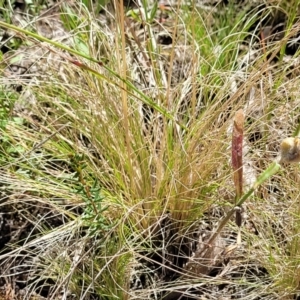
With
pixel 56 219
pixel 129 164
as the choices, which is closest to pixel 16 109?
pixel 56 219

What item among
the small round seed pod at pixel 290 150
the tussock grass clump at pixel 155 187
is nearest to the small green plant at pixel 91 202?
the tussock grass clump at pixel 155 187

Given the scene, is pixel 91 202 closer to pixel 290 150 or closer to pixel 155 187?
pixel 155 187

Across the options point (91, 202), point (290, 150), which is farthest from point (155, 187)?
point (290, 150)

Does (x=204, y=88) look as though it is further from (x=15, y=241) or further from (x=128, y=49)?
(x=15, y=241)

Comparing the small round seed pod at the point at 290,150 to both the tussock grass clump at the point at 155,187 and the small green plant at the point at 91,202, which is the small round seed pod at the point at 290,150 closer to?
the tussock grass clump at the point at 155,187

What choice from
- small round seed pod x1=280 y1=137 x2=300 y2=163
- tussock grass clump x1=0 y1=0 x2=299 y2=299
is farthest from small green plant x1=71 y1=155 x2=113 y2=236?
small round seed pod x1=280 y1=137 x2=300 y2=163
